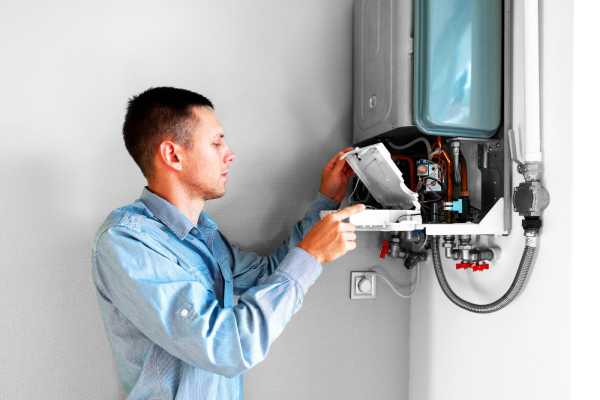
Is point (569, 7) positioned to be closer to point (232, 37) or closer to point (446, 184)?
point (446, 184)

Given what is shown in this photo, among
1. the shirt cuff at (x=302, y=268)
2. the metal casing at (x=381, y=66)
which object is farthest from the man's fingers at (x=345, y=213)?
the metal casing at (x=381, y=66)

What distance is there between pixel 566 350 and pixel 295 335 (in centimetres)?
77

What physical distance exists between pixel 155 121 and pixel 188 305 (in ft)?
1.52

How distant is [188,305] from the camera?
3.03 ft

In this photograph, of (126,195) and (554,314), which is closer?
(554,314)

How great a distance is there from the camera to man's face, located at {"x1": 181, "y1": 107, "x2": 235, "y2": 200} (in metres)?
1.12

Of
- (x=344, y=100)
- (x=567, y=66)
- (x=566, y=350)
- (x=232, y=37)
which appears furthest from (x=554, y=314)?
(x=232, y=37)

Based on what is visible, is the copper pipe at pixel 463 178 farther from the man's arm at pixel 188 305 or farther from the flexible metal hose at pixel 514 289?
the man's arm at pixel 188 305

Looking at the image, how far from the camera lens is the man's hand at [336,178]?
1355 mm

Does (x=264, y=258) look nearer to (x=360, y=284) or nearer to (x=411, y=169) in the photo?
(x=360, y=284)

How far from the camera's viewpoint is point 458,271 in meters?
1.36

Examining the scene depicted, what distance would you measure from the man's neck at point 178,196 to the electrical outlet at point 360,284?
1.96 ft

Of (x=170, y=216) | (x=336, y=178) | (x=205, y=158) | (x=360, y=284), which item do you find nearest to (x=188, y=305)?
(x=170, y=216)

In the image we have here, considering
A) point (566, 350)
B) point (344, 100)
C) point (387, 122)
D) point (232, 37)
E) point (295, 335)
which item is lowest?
point (295, 335)
